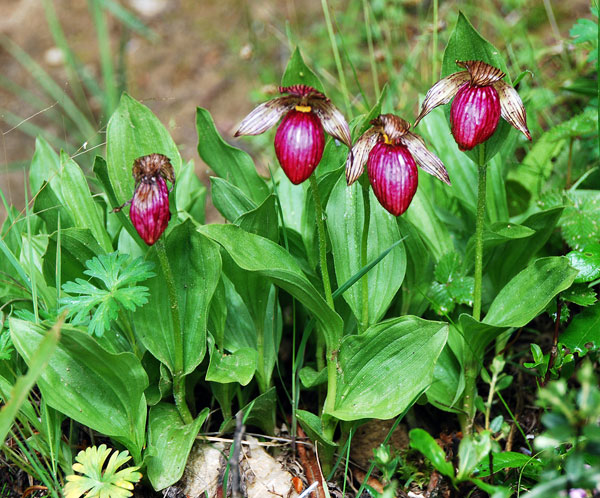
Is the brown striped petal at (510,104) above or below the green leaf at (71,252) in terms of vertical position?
above

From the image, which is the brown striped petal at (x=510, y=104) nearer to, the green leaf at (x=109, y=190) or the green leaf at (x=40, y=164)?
the green leaf at (x=109, y=190)

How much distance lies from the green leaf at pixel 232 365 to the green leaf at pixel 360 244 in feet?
1.10

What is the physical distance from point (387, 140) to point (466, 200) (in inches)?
27.1

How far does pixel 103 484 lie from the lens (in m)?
1.43

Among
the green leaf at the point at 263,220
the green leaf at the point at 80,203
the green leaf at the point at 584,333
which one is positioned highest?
the green leaf at the point at 80,203

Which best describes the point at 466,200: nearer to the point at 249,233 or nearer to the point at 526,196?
the point at 526,196

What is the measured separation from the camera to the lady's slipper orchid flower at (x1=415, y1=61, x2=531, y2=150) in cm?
137

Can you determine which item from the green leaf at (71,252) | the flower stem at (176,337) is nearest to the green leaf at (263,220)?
the flower stem at (176,337)

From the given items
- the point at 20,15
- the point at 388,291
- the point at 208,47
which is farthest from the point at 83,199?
the point at 20,15

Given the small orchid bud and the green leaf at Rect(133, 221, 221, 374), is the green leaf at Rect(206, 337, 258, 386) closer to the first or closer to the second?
the green leaf at Rect(133, 221, 221, 374)

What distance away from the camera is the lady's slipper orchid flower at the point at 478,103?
137 cm

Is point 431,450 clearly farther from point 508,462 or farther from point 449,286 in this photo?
point 449,286

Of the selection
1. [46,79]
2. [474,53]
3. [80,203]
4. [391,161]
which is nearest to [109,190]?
[80,203]

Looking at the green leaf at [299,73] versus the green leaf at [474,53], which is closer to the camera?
the green leaf at [474,53]
